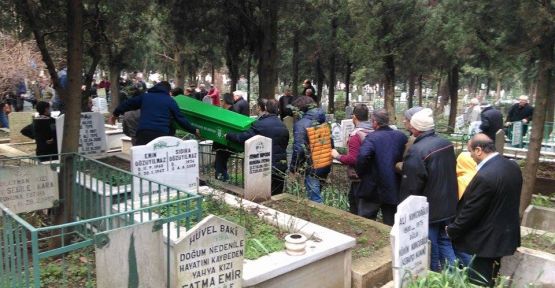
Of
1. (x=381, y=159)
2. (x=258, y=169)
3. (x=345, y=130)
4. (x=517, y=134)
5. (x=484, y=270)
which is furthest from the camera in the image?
(x=517, y=134)

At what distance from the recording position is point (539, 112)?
23.8ft

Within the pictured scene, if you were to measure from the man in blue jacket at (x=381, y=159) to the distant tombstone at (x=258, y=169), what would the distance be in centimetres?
136

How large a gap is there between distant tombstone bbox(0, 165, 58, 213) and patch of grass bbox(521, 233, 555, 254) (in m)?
5.50

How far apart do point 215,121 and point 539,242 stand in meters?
4.71

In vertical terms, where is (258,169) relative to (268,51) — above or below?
below

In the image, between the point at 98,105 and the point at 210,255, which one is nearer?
the point at 210,255

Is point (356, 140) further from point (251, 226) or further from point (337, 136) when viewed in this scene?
point (337, 136)

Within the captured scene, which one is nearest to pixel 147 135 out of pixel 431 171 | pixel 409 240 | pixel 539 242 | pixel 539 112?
pixel 431 171

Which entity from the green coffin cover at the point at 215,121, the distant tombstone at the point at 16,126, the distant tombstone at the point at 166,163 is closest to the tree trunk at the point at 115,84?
the distant tombstone at the point at 16,126

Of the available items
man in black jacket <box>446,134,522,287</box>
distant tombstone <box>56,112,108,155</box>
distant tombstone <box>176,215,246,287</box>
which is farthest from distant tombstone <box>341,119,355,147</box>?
distant tombstone <box>176,215,246,287</box>

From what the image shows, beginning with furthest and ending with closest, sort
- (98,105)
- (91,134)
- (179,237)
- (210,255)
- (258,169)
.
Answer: (98,105)
(91,134)
(258,169)
(179,237)
(210,255)

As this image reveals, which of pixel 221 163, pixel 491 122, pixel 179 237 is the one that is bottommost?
pixel 221 163

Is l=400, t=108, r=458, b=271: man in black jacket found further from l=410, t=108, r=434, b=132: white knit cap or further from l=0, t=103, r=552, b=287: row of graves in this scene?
l=0, t=103, r=552, b=287: row of graves

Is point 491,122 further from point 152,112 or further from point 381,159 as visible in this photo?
point 152,112
